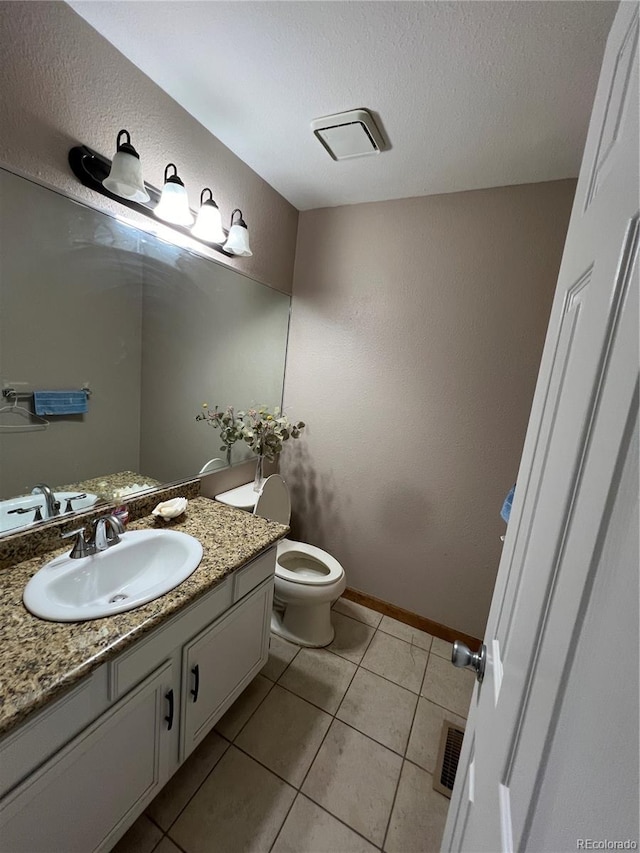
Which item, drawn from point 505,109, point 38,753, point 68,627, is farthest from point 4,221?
point 505,109

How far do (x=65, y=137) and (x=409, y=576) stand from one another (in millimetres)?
2426

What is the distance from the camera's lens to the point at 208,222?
139 cm

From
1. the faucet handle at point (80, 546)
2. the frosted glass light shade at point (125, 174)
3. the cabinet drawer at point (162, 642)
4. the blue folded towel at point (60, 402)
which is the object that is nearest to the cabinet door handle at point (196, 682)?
the cabinet drawer at point (162, 642)

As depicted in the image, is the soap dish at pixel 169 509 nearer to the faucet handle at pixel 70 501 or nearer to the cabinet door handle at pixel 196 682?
the faucet handle at pixel 70 501

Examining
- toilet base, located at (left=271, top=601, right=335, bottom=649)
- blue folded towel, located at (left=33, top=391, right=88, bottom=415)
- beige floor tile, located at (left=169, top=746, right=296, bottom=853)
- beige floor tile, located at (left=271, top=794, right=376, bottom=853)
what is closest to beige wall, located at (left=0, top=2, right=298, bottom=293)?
blue folded towel, located at (left=33, top=391, right=88, bottom=415)

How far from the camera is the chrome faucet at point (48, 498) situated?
1.10m

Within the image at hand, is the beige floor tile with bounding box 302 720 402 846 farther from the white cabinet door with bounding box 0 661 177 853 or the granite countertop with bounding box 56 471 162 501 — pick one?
the granite countertop with bounding box 56 471 162 501

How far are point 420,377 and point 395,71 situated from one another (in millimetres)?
1218

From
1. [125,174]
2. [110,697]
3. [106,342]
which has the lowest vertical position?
[110,697]

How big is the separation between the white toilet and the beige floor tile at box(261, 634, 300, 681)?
3 centimetres

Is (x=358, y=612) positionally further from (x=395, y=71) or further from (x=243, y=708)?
(x=395, y=71)

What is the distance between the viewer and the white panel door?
0.32 metres

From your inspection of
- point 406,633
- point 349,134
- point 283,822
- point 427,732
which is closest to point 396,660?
point 406,633

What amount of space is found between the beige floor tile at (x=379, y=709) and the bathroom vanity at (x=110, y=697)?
57 centimetres
